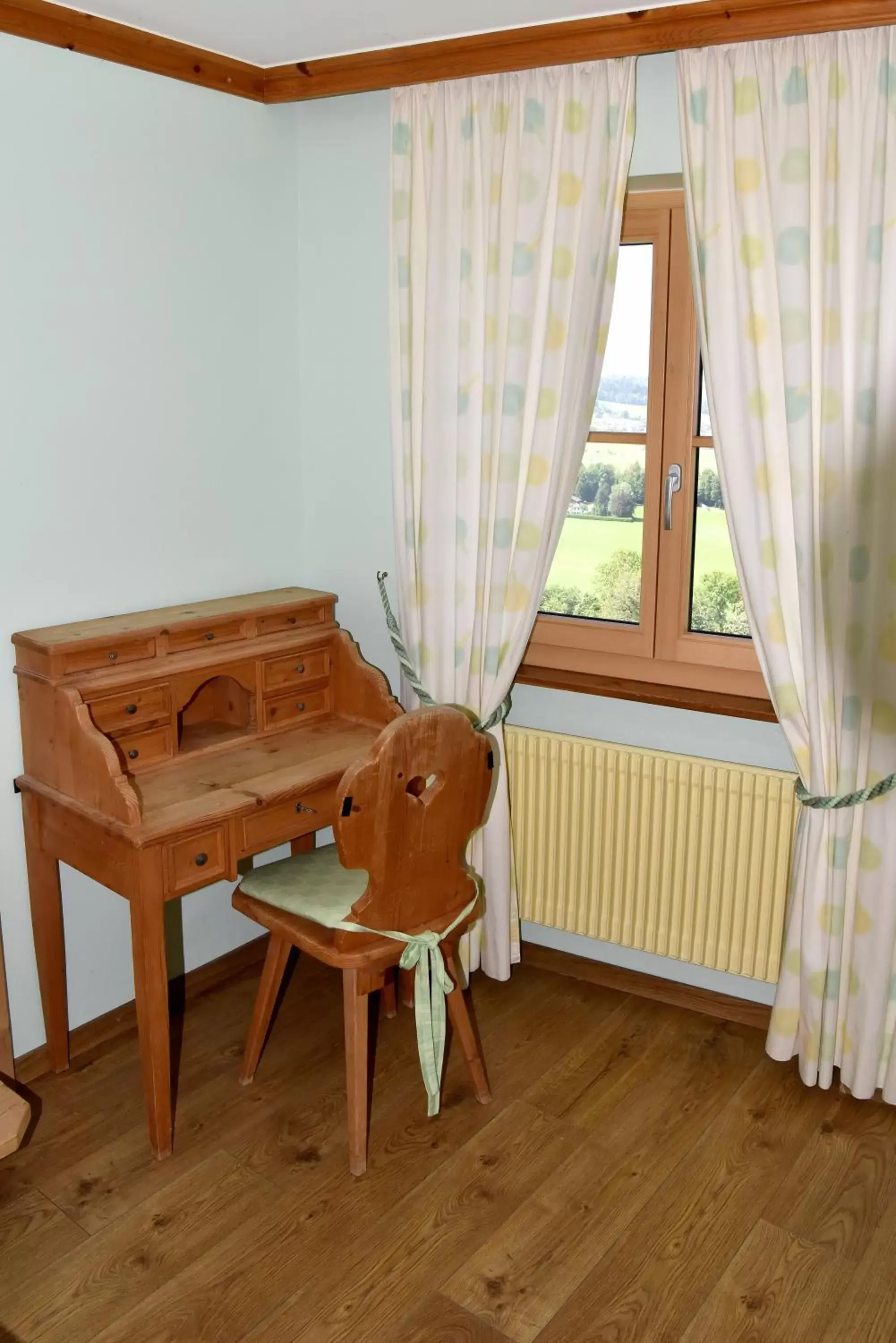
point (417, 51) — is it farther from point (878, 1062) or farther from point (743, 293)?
point (878, 1062)

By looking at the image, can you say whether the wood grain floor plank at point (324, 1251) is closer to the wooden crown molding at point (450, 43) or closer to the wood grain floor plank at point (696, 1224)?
the wood grain floor plank at point (696, 1224)

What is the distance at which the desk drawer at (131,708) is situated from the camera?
2.53 meters

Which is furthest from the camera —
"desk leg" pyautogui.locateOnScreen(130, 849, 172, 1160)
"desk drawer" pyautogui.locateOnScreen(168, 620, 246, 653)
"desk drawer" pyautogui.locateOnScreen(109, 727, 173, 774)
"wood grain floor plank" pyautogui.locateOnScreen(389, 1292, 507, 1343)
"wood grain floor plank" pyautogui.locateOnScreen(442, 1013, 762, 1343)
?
"desk drawer" pyautogui.locateOnScreen(168, 620, 246, 653)

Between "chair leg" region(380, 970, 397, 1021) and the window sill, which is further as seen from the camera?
"chair leg" region(380, 970, 397, 1021)

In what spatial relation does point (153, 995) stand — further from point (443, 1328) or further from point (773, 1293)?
point (773, 1293)

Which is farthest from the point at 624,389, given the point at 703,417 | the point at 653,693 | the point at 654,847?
the point at 654,847

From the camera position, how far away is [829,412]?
2.41m

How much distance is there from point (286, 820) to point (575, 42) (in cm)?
182

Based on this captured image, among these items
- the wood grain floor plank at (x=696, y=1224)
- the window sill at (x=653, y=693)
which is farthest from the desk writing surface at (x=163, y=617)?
the wood grain floor plank at (x=696, y=1224)

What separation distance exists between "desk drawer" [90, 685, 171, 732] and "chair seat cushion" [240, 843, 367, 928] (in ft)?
1.41

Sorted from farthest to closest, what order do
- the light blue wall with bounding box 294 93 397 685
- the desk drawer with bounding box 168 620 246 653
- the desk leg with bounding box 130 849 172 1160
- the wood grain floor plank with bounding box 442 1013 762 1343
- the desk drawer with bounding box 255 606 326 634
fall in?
1. the light blue wall with bounding box 294 93 397 685
2. the desk drawer with bounding box 255 606 326 634
3. the desk drawer with bounding box 168 620 246 653
4. the desk leg with bounding box 130 849 172 1160
5. the wood grain floor plank with bounding box 442 1013 762 1343

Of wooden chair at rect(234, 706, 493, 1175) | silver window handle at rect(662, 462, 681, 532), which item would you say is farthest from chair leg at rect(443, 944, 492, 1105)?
silver window handle at rect(662, 462, 681, 532)

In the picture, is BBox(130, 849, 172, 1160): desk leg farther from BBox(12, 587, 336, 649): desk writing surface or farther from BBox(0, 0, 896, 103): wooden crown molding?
BBox(0, 0, 896, 103): wooden crown molding

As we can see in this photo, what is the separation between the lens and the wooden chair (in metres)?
2.21
